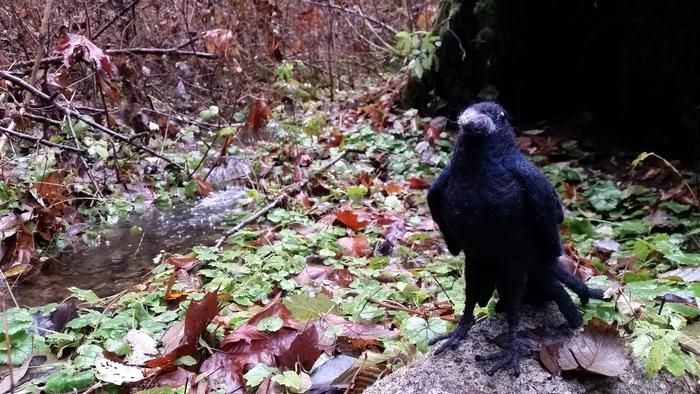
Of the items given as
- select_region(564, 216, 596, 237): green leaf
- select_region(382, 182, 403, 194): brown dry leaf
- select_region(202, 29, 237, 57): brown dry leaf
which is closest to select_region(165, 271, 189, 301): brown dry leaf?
select_region(382, 182, 403, 194): brown dry leaf

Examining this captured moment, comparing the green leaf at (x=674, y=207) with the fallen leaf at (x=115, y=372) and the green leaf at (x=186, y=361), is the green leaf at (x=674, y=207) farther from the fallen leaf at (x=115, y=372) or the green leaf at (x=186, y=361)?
the fallen leaf at (x=115, y=372)

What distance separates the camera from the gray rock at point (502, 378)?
5.01 feet

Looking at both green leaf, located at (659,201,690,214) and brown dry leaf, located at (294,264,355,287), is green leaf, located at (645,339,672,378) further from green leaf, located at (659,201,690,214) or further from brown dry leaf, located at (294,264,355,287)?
green leaf, located at (659,201,690,214)

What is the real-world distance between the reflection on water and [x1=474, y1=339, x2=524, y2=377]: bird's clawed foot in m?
2.03

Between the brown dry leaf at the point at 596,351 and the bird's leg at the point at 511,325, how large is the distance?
126 mm

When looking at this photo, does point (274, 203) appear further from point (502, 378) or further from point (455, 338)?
point (502, 378)

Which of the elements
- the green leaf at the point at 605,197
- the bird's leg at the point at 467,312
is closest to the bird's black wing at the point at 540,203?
the bird's leg at the point at 467,312

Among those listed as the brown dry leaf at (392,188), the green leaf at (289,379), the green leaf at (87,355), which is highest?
the green leaf at (289,379)

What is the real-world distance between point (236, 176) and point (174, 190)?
61 cm

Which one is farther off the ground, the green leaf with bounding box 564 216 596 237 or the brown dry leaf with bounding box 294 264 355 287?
the brown dry leaf with bounding box 294 264 355 287

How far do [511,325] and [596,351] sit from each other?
0.25 m

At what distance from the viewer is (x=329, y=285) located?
2.80 metres

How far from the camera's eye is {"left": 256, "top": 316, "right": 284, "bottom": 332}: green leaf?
6.77 ft

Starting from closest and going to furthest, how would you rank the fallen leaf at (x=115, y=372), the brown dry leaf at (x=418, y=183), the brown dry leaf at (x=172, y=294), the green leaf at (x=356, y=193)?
the fallen leaf at (x=115, y=372) < the brown dry leaf at (x=172, y=294) < the green leaf at (x=356, y=193) < the brown dry leaf at (x=418, y=183)
